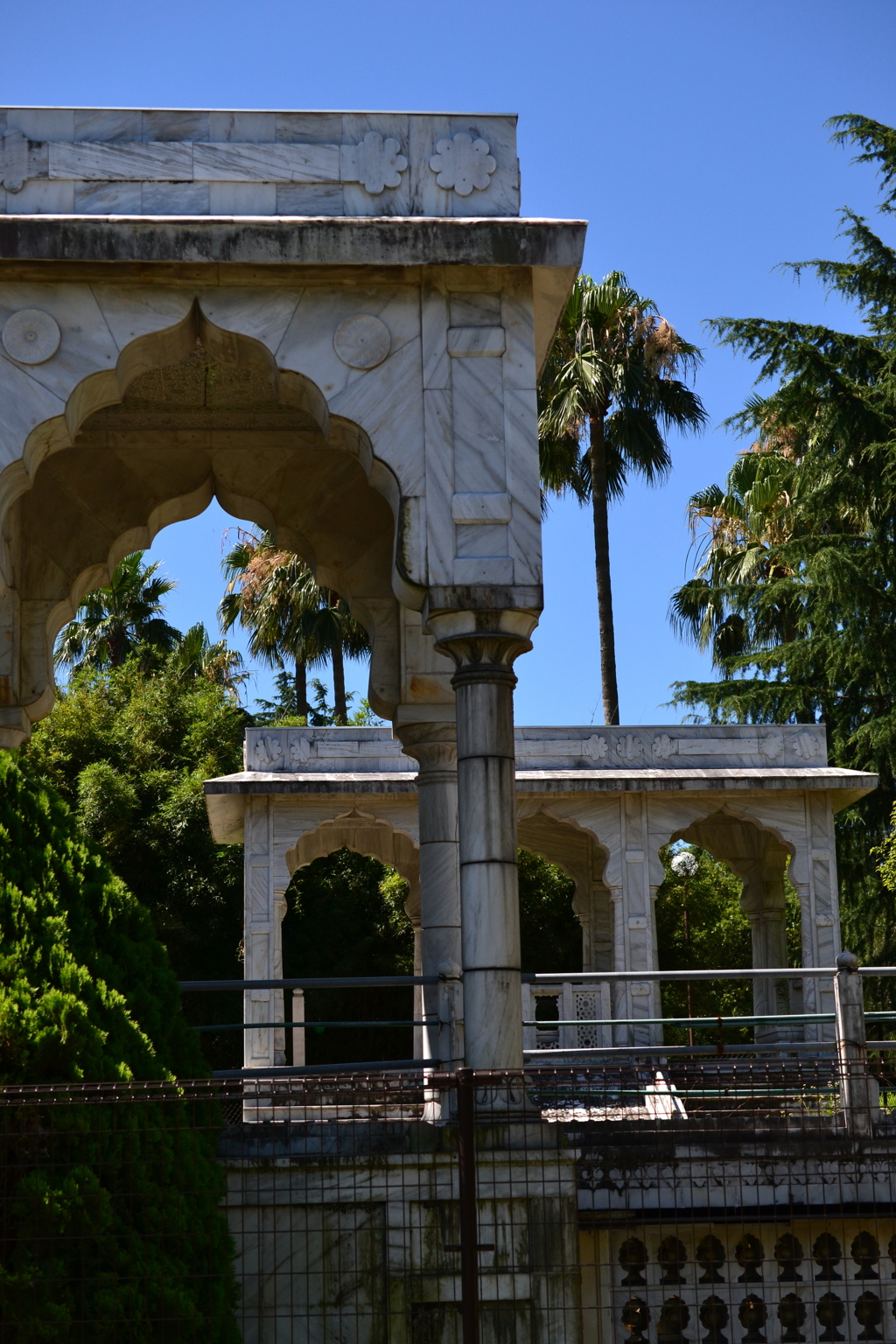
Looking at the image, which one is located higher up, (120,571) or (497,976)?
(120,571)

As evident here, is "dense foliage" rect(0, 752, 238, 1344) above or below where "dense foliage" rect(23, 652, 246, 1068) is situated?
below

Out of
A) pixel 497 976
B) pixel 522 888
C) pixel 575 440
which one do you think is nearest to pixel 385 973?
pixel 522 888

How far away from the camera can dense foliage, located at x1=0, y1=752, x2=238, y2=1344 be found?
234 inches

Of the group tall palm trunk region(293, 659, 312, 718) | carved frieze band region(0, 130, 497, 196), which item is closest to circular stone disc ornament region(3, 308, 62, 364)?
carved frieze band region(0, 130, 497, 196)

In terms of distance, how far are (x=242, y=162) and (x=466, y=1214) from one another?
5619 millimetres

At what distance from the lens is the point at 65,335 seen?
8.39 metres

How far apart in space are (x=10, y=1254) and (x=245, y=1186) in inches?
59.0

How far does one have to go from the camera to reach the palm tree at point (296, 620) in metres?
32.3

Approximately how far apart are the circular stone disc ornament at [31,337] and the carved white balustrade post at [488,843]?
2496 mm

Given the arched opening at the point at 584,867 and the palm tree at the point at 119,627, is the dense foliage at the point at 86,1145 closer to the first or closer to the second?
Answer: the arched opening at the point at 584,867

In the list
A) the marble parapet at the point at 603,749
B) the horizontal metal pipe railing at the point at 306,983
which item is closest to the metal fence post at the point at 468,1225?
the horizontal metal pipe railing at the point at 306,983

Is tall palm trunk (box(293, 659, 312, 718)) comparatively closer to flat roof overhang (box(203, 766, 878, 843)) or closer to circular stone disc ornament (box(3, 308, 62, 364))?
flat roof overhang (box(203, 766, 878, 843))

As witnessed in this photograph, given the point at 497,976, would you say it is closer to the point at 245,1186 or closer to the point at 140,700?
the point at 245,1186

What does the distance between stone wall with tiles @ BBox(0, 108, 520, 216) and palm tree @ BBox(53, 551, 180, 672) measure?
26.7 m
